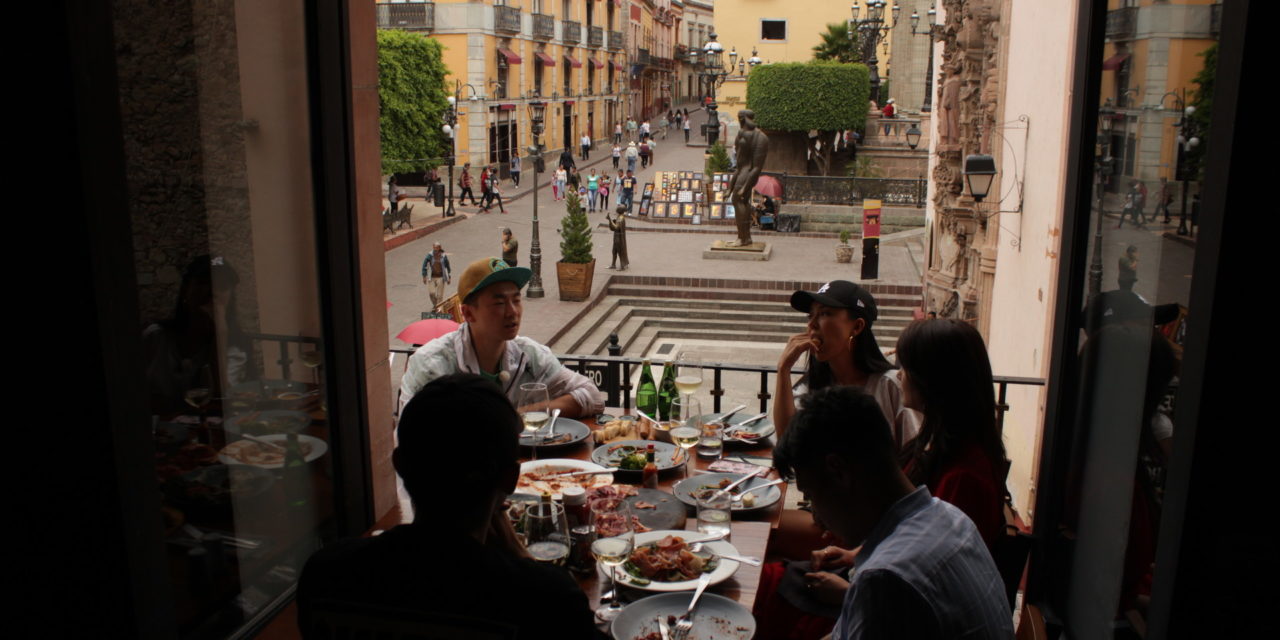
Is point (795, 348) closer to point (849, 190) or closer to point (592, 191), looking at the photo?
point (849, 190)

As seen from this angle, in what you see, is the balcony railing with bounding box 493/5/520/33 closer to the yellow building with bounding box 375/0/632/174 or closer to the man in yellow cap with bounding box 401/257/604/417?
the yellow building with bounding box 375/0/632/174

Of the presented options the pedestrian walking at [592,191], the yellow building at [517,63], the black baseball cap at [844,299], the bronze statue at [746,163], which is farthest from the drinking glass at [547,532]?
the yellow building at [517,63]

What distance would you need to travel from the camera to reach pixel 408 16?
33781 mm

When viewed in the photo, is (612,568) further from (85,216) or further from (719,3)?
(719,3)

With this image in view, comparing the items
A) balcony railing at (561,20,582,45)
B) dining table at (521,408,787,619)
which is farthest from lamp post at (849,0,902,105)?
dining table at (521,408,787,619)

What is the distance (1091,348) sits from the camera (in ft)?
10.3

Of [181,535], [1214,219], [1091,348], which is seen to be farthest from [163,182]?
[1091,348]

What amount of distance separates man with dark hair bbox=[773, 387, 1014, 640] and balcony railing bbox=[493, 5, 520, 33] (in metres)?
34.8

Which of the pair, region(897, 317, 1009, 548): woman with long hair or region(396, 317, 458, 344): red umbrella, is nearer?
region(897, 317, 1009, 548): woman with long hair

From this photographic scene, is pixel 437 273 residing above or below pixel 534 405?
below

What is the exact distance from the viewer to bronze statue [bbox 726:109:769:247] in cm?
2244

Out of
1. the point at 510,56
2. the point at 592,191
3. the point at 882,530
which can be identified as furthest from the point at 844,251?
the point at 882,530

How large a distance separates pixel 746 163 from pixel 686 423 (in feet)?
64.1

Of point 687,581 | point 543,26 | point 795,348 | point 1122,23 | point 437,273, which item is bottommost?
point 437,273
